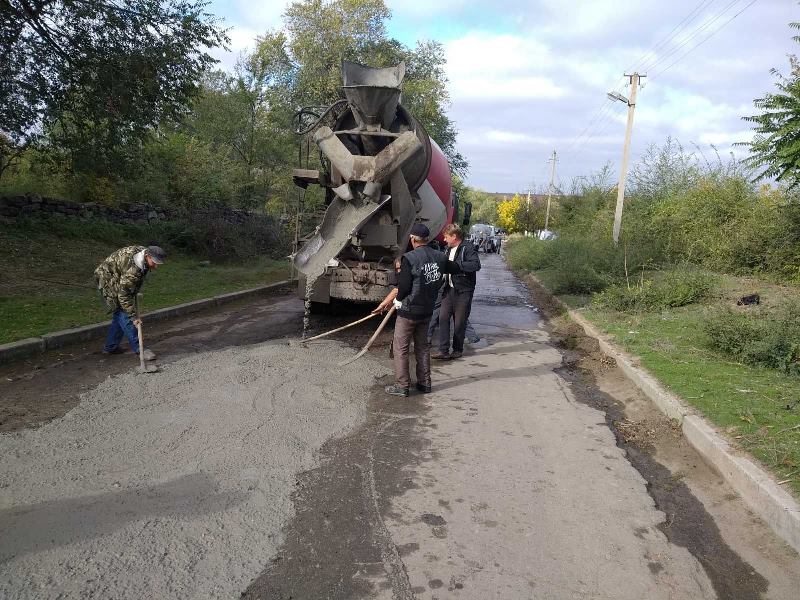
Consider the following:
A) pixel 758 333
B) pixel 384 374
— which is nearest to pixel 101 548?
pixel 384 374

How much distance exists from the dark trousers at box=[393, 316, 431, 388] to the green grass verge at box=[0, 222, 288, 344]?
15.7 feet

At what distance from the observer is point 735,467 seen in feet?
14.6

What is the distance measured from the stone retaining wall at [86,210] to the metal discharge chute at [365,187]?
9.77 m

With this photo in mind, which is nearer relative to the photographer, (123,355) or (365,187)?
(123,355)

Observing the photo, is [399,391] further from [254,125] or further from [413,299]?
[254,125]

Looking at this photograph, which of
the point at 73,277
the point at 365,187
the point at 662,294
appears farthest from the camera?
the point at 73,277

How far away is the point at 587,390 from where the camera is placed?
7.12 m

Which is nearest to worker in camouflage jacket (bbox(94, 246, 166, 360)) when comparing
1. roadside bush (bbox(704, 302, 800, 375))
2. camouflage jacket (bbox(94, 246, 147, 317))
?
camouflage jacket (bbox(94, 246, 147, 317))

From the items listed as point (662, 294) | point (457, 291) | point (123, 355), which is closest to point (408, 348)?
point (457, 291)

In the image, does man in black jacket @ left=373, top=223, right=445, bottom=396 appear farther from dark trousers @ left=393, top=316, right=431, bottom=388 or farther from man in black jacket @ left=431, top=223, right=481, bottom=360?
man in black jacket @ left=431, top=223, right=481, bottom=360

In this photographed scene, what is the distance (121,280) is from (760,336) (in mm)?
7914

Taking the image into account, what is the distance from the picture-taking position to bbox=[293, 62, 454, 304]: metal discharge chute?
26.7ft

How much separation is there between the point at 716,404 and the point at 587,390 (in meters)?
1.58

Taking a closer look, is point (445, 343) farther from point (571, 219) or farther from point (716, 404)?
point (571, 219)
